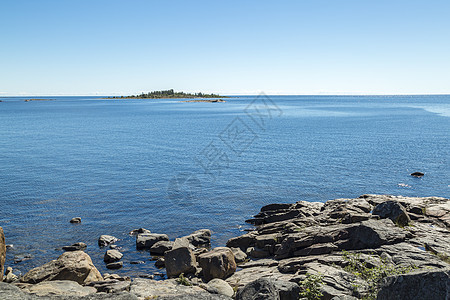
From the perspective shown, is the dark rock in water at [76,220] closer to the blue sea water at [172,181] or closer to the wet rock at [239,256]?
the blue sea water at [172,181]

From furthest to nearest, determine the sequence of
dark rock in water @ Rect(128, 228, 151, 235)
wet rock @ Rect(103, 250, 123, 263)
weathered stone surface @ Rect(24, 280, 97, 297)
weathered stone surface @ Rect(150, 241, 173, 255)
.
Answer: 1. dark rock in water @ Rect(128, 228, 151, 235)
2. weathered stone surface @ Rect(150, 241, 173, 255)
3. wet rock @ Rect(103, 250, 123, 263)
4. weathered stone surface @ Rect(24, 280, 97, 297)

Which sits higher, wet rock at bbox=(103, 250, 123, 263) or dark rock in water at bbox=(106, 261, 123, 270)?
wet rock at bbox=(103, 250, 123, 263)

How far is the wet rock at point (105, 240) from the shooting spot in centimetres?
2898

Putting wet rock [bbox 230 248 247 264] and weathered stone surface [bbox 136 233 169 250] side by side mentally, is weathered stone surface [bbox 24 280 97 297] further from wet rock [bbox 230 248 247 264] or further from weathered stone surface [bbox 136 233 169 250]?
wet rock [bbox 230 248 247 264]

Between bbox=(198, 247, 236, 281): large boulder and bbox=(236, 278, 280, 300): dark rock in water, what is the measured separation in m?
7.79

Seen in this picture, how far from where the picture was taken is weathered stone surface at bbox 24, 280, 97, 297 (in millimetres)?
17250

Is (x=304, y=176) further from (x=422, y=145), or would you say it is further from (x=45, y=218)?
(x=422, y=145)

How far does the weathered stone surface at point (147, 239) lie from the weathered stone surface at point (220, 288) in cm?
964

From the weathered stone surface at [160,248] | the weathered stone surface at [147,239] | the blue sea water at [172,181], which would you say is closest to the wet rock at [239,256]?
the blue sea water at [172,181]

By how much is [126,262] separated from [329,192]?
26.0 metres

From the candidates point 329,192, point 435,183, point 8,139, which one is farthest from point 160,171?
point 8,139

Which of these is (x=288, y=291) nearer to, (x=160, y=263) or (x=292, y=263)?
(x=292, y=263)

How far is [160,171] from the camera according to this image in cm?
5306

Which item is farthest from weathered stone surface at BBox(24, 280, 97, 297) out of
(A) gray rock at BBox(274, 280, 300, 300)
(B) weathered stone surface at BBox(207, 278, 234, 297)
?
(A) gray rock at BBox(274, 280, 300, 300)
